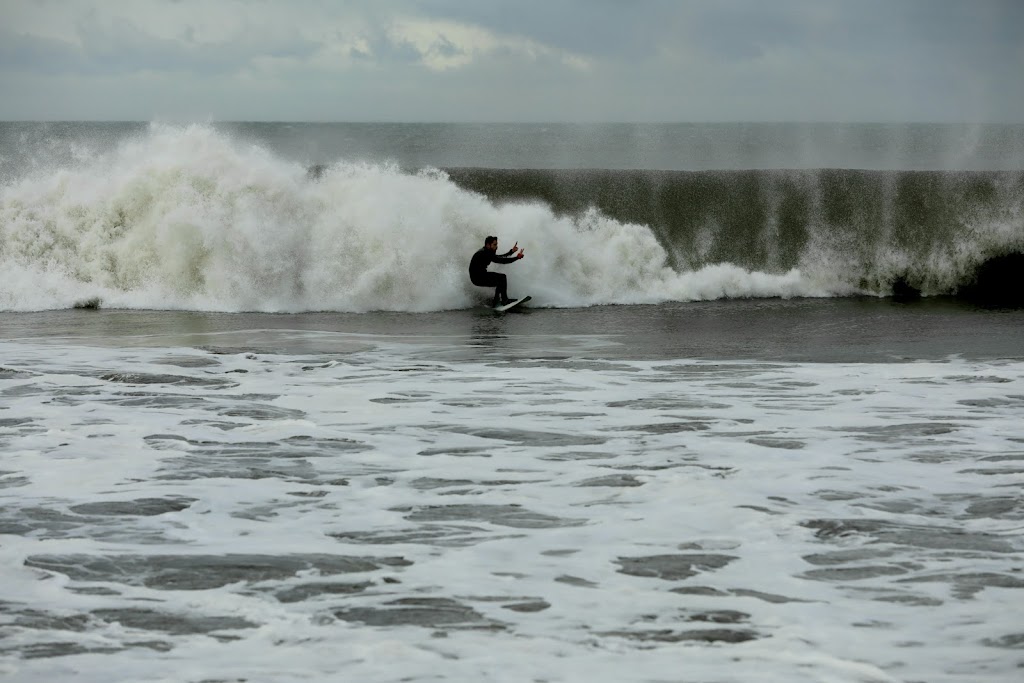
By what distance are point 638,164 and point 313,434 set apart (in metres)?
42.1

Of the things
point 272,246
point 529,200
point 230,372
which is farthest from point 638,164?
point 230,372

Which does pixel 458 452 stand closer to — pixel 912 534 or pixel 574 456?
pixel 574 456

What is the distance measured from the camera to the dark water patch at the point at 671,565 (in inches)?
216

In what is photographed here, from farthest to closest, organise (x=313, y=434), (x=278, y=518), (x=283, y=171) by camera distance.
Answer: (x=283, y=171)
(x=313, y=434)
(x=278, y=518)

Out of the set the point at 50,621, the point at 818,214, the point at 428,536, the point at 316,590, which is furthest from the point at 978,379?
the point at 818,214

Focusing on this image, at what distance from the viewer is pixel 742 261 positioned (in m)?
19.0

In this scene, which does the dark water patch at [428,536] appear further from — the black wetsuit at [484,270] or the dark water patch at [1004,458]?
the black wetsuit at [484,270]

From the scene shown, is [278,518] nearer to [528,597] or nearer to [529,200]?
[528,597]

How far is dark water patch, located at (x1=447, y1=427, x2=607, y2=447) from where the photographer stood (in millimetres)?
8062

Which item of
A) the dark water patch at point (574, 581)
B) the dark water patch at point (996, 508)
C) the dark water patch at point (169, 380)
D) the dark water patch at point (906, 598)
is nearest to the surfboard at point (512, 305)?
the dark water patch at point (169, 380)

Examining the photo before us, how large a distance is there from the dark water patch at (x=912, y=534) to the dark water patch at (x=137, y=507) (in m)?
3.32

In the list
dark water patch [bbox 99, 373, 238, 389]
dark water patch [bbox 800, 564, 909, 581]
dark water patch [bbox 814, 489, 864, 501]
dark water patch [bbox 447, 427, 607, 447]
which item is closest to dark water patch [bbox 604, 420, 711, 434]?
dark water patch [bbox 447, 427, 607, 447]

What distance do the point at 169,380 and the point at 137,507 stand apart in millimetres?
3920

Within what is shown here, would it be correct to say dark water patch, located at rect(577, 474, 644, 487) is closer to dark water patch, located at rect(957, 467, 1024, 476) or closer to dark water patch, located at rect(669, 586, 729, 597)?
dark water patch, located at rect(669, 586, 729, 597)
